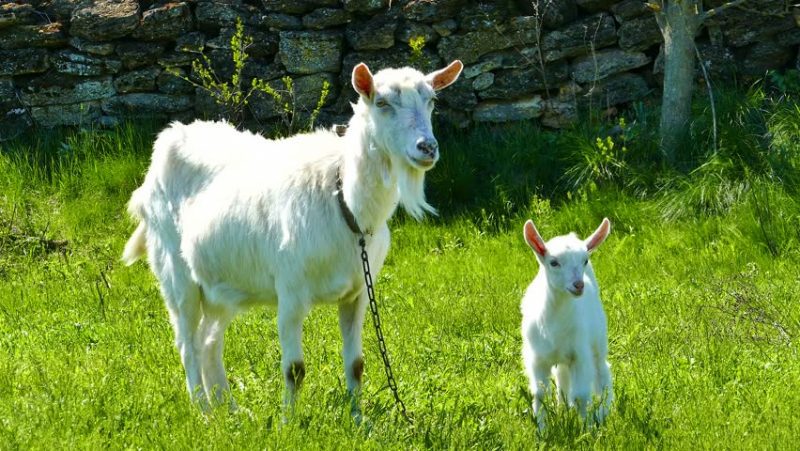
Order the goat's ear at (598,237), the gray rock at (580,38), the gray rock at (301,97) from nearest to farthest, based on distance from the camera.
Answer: the goat's ear at (598,237) → the gray rock at (580,38) → the gray rock at (301,97)

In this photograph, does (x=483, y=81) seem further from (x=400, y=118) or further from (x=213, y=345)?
(x=400, y=118)

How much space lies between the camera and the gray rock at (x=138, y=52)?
11656 millimetres

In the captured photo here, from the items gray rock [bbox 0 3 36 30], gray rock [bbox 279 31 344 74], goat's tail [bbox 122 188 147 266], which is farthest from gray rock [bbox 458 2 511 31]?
goat's tail [bbox 122 188 147 266]

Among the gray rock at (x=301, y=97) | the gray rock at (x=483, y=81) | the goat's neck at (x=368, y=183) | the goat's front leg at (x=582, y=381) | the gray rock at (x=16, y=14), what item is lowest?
the gray rock at (x=301, y=97)

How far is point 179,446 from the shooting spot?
526 cm

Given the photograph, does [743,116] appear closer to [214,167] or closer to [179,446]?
[214,167]

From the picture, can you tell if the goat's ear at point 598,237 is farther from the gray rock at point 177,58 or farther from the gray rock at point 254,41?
the gray rock at point 177,58

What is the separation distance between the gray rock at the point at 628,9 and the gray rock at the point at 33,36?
543 centimetres

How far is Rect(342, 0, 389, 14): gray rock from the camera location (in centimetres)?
1133

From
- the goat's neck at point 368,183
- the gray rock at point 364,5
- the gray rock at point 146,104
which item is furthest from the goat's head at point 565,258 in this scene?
the gray rock at point 146,104

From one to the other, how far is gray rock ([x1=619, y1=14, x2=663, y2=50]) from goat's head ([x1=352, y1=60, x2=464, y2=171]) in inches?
222

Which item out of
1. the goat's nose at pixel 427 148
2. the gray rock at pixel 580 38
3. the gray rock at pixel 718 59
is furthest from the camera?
the gray rock at pixel 580 38

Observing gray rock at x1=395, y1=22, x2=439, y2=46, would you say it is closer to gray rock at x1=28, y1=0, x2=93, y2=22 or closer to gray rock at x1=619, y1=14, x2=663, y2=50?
gray rock at x1=619, y1=14, x2=663, y2=50

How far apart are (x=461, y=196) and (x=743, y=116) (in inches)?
102
